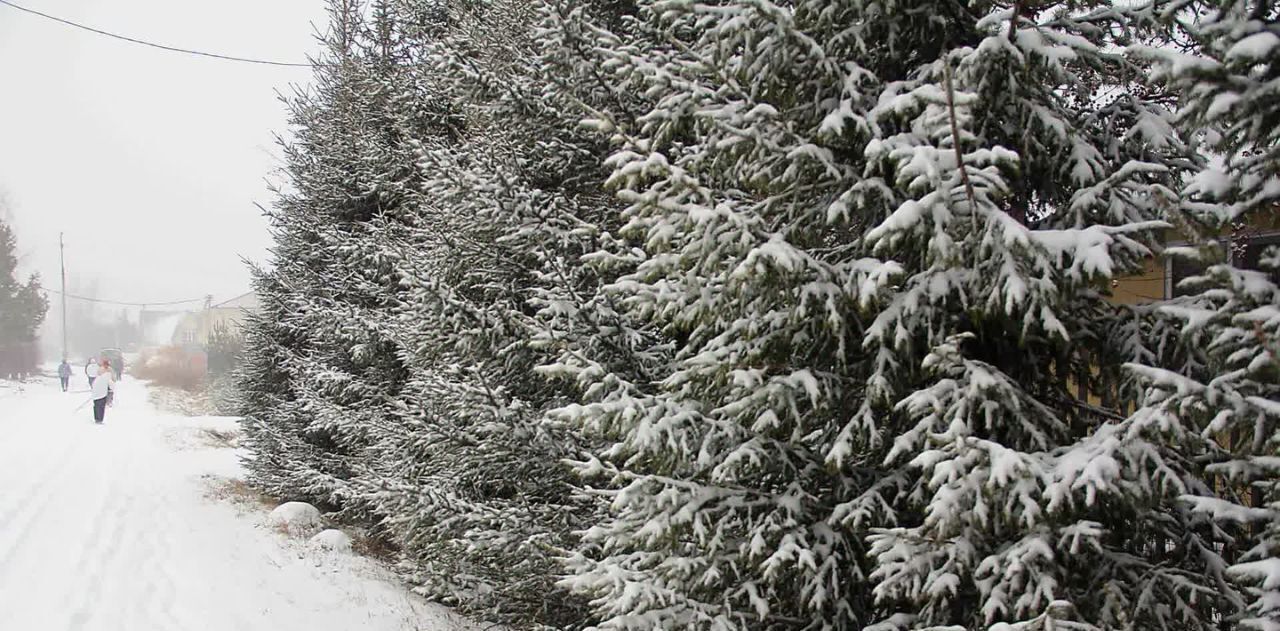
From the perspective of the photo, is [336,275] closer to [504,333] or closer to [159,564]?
[159,564]

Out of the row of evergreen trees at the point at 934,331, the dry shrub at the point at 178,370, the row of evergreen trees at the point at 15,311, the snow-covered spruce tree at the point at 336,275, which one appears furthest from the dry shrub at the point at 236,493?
the dry shrub at the point at 178,370

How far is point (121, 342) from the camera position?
103250mm

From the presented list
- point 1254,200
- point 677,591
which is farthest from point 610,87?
point 1254,200

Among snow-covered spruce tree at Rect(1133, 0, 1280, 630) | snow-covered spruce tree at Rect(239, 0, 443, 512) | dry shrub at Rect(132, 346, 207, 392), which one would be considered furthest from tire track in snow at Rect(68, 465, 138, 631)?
dry shrub at Rect(132, 346, 207, 392)

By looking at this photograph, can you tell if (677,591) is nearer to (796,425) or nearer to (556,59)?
(796,425)

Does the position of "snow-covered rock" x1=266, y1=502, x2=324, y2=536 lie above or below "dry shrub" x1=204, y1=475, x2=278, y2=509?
above

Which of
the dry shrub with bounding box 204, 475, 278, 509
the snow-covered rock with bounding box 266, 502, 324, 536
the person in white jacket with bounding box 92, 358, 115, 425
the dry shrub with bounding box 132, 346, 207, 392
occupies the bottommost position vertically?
the dry shrub with bounding box 132, 346, 207, 392

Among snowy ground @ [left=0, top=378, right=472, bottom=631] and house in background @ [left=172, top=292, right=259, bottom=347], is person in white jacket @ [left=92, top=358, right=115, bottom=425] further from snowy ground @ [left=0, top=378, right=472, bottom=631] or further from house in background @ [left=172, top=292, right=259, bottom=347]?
house in background @ [left=172, top=292, right=259, bottom=347]

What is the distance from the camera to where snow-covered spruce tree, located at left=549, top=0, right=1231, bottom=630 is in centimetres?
266

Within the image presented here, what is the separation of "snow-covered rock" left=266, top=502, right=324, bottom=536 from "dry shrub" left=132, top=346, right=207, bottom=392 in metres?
39.4

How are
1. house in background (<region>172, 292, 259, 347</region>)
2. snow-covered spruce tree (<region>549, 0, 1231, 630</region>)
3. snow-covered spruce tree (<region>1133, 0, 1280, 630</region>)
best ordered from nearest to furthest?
snow-covered spruce tree (<region>1133, 0, 1280, 630</region>) → snow-covered spruce tree (<region>549, 0, 1231, 630</region>) → house in background (<region>172, 292, 259, 347</region>)

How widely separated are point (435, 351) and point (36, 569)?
5565 mm

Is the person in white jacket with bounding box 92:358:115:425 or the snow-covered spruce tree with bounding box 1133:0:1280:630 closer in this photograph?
the snow-covered spruce tree with bounding box 1133:0:1280:630

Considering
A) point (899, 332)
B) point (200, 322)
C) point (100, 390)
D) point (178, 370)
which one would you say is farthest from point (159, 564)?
point (200, 322)
